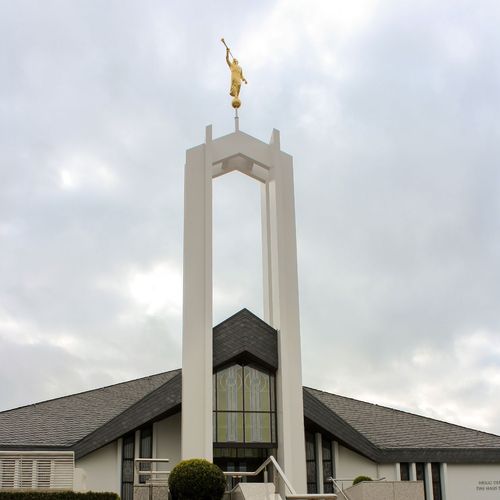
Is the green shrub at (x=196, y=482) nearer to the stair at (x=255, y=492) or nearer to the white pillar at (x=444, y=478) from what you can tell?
the stair at (x=255, y=492)

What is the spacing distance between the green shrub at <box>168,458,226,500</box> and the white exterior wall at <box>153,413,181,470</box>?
7.45m

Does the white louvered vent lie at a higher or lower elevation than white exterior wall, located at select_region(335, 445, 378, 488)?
lower

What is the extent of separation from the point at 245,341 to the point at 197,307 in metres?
1.80

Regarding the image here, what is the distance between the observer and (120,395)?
2994cm

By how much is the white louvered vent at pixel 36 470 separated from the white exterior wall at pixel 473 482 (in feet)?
45.9

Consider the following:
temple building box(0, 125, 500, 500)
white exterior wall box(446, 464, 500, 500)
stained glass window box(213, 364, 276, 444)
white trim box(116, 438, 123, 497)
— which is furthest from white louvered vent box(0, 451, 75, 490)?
white exterior wall box(446, 464, 500, 500)

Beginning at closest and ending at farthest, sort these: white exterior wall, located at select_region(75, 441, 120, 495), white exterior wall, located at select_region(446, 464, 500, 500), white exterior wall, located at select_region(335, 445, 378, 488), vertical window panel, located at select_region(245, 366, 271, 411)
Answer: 1. vertical window panel, located at select_region(245, 366, 271, 411)
2. white exterior wall, located at select_region(75, 441, 120, 495)
3. white exterior wall, located at select_region(335, 445, 378, 488)
4. white exterior wall, located at select_region(446, 464, 500, 500)

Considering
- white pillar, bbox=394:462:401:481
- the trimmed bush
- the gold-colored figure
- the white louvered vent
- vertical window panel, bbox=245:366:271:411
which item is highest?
the gold-colored figure

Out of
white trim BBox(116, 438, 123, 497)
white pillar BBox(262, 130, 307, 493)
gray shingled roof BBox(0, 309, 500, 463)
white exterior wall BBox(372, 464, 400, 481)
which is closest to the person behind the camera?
white pillar BBox(262, 130, 307, 493)

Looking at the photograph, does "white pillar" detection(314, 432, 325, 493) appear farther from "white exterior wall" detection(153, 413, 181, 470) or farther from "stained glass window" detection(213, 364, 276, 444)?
"white exterior wall" detection(153, 413, 181, 470)

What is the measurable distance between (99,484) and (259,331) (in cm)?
665

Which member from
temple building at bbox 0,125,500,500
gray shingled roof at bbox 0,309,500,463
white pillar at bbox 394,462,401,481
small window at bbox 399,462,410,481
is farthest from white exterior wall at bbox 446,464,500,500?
white pillar at bbox 394,462,401,481

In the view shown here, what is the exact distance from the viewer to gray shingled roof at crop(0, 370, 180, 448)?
24.7 metres

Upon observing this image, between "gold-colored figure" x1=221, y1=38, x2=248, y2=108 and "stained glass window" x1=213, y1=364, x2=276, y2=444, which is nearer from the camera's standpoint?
"stained glass window" x1=213, y1=364, x2=276, y2=444
